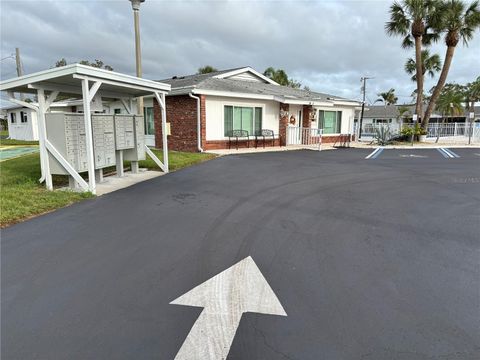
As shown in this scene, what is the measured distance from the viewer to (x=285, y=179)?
8.34 meters

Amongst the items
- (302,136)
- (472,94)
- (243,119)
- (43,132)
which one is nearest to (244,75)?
(302,136)

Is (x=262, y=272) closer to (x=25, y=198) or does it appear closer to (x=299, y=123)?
(x=25, y=198)

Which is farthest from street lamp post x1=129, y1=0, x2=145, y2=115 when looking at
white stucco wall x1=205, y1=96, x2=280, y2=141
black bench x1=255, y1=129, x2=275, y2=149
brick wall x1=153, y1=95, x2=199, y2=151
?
black bench x1=255, y1=129, x2=275, y2=149

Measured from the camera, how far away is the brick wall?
→ 14.6m

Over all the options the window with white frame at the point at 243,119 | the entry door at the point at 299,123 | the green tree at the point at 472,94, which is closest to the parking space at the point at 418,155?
the entry door at the point at 299,123

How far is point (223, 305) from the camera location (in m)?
2.75

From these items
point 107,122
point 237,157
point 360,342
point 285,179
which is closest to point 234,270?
point 360,342

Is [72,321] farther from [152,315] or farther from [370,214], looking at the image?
[370,214]

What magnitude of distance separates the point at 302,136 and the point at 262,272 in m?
16.5

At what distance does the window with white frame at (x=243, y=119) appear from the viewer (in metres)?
15.7

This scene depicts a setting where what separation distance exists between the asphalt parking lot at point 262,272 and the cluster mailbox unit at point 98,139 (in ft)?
4.63

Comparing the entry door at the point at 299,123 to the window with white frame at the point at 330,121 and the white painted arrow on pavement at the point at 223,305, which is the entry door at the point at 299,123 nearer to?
the window with white frame at the point at 330,121

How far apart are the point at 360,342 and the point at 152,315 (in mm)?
1583

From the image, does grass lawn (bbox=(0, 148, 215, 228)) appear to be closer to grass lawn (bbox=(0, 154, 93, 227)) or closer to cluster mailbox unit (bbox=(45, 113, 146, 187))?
grass lawn (bbox=(0, 154, 93, 227))
